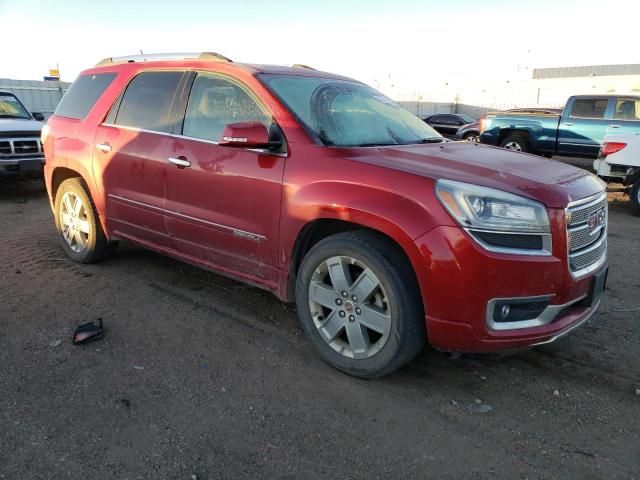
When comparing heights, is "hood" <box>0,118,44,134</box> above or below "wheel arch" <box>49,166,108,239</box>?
above

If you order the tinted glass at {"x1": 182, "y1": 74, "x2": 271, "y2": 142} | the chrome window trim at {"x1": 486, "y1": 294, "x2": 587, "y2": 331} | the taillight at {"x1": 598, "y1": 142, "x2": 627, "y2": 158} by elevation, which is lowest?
the chrome window trim at {"x1": 486, "y1": 294, "x2": 587, "y2": 331}

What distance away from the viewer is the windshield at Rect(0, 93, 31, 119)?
32.8 feet

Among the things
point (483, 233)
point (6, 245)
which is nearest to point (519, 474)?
point (483, 233)

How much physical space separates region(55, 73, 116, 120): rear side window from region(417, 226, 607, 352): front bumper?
355 cm

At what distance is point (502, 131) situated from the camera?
13320 millimetres

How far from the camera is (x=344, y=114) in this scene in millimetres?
3740

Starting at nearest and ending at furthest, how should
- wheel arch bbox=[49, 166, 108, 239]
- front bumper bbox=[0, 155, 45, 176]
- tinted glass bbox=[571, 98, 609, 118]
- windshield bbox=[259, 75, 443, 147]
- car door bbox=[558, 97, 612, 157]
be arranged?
windshield bbox=[259, 75, 443, 147] → wheel arch bbox=[49, 166, 108, 239] → front bumper bbox=[0, 155, 45, 176] → car door bbox=[558, 97, 612, 157] → tinted glass bbox=[571, 98, 609, 118]

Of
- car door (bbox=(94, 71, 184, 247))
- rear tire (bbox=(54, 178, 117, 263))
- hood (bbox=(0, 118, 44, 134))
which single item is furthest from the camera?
hood (bbox=(0, 118, 44, 134))

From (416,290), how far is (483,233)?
489 millimetres

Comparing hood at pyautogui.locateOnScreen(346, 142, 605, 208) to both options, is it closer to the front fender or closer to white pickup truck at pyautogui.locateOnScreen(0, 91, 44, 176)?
the front fender

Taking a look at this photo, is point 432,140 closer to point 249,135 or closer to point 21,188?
point 249,135

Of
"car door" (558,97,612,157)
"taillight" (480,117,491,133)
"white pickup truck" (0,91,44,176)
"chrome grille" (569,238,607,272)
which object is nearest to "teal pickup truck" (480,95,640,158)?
"car door" (558,97,612,157)

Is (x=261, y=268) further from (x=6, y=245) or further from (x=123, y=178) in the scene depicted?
(x=6, y=245)

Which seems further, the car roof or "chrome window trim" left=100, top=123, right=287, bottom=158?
the car roof
